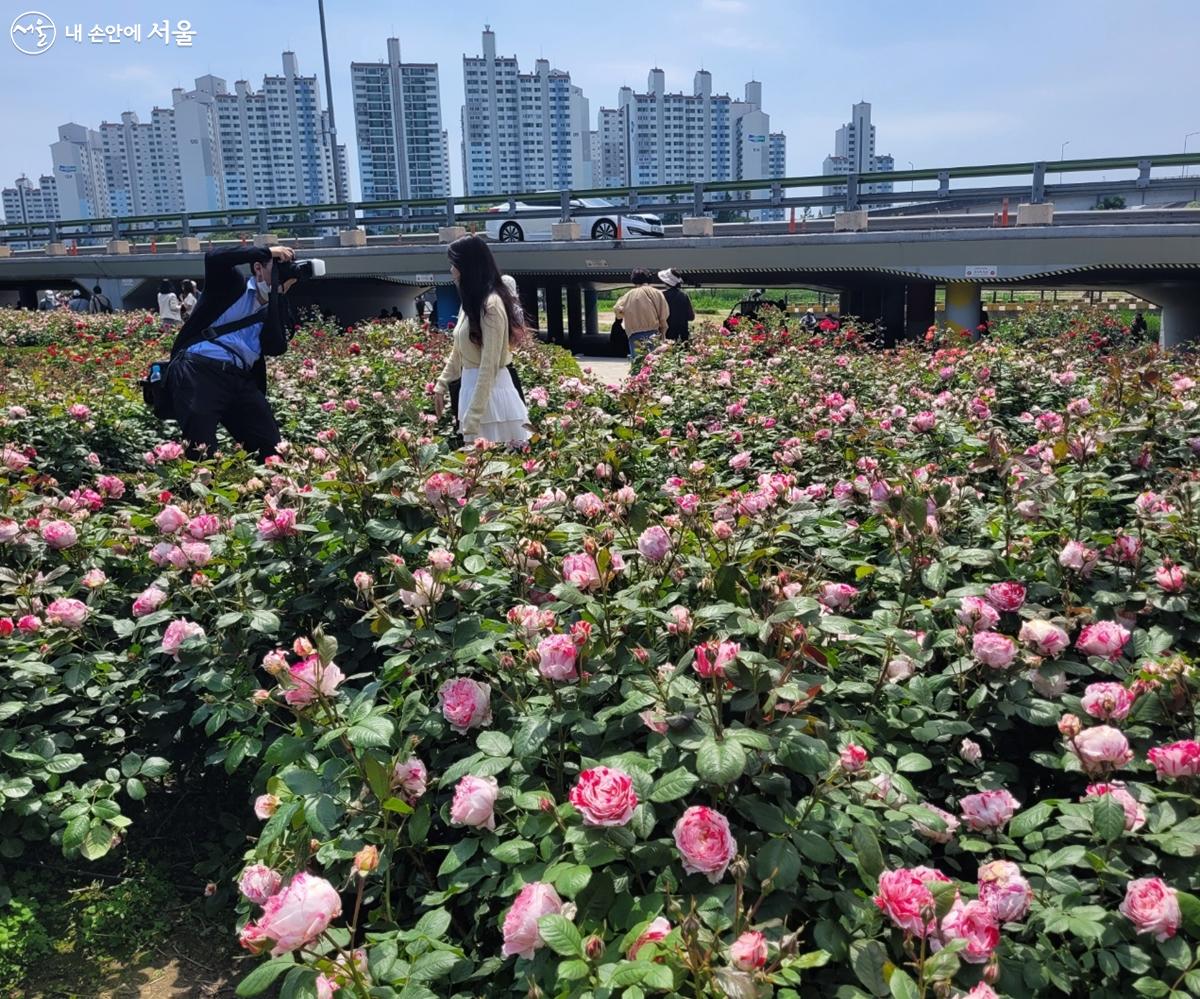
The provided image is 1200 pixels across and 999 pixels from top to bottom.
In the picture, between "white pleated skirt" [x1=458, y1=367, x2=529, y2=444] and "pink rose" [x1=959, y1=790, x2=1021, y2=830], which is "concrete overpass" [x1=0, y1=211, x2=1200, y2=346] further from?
"pink rose" [x1=959, y1=790, x2=1021, y2=830]

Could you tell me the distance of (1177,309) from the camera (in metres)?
21.1

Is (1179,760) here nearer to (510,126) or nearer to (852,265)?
(852,265)

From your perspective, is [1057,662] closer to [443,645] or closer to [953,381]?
[443,645]

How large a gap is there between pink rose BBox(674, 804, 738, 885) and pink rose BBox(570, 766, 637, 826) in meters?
0.09

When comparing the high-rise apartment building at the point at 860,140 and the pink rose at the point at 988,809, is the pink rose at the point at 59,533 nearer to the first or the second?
the pink rose at the point at 988,809

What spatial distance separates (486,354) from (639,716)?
137 inches

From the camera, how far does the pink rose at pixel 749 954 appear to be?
4.05ft

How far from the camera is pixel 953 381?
5.89 m

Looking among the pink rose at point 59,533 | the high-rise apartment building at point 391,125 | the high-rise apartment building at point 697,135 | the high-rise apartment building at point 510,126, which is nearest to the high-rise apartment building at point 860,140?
the high-rise apartment building at point 697,135

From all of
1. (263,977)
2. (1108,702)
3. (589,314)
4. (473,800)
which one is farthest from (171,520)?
(589,314)

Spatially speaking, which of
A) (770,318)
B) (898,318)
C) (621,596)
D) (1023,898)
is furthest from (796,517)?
(898,318)

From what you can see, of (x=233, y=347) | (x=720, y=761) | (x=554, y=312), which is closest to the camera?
(x=720, y=761)

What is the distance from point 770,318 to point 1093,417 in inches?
257

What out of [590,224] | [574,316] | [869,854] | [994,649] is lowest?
[574,316]
